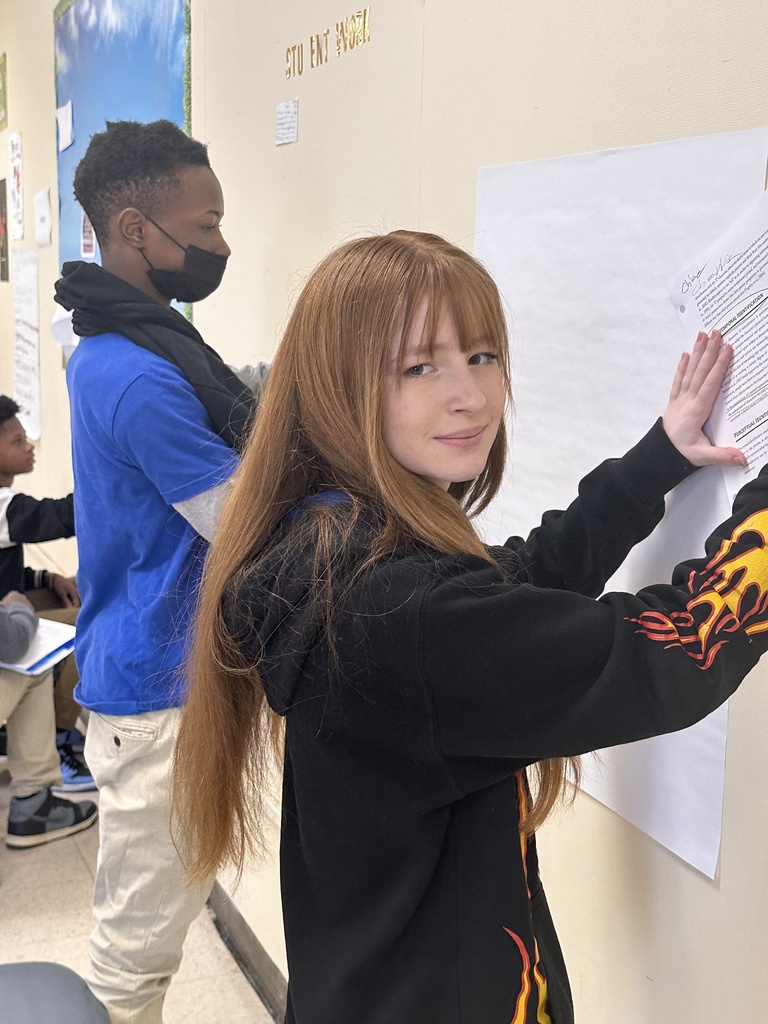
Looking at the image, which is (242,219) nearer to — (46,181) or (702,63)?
(702,63)

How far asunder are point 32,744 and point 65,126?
2.12 m

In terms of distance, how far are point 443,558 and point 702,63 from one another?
1.71 ft

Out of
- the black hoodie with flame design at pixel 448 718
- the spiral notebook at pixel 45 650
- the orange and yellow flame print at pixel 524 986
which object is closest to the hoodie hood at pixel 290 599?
the black hoodie with flame design at pixel 448 718

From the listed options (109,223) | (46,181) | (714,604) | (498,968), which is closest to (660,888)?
(498,968)

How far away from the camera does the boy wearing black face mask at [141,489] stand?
129cm

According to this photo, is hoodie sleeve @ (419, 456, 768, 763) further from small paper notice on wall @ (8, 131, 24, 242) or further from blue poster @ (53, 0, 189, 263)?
small paper notice on wall @ (8, 131, 24, 242)

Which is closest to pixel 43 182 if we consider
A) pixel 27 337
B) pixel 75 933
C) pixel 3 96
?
pixel 27 337

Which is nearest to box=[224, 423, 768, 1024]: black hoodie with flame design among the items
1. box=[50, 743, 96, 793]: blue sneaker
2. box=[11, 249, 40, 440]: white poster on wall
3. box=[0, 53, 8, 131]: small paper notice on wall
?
box=[50, 743, 96, 793]: blue sneaker

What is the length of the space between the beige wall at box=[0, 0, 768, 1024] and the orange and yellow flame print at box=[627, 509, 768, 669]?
0.71 feet

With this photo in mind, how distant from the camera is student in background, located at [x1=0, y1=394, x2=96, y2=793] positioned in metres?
2.57

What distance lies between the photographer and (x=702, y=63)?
885 millimetres

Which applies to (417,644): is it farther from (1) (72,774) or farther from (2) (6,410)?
(1) (72,774)

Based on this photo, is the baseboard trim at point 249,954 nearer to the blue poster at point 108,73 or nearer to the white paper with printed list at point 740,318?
the white paper with printed list at point 740,318

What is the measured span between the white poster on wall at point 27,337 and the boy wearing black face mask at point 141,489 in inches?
107
